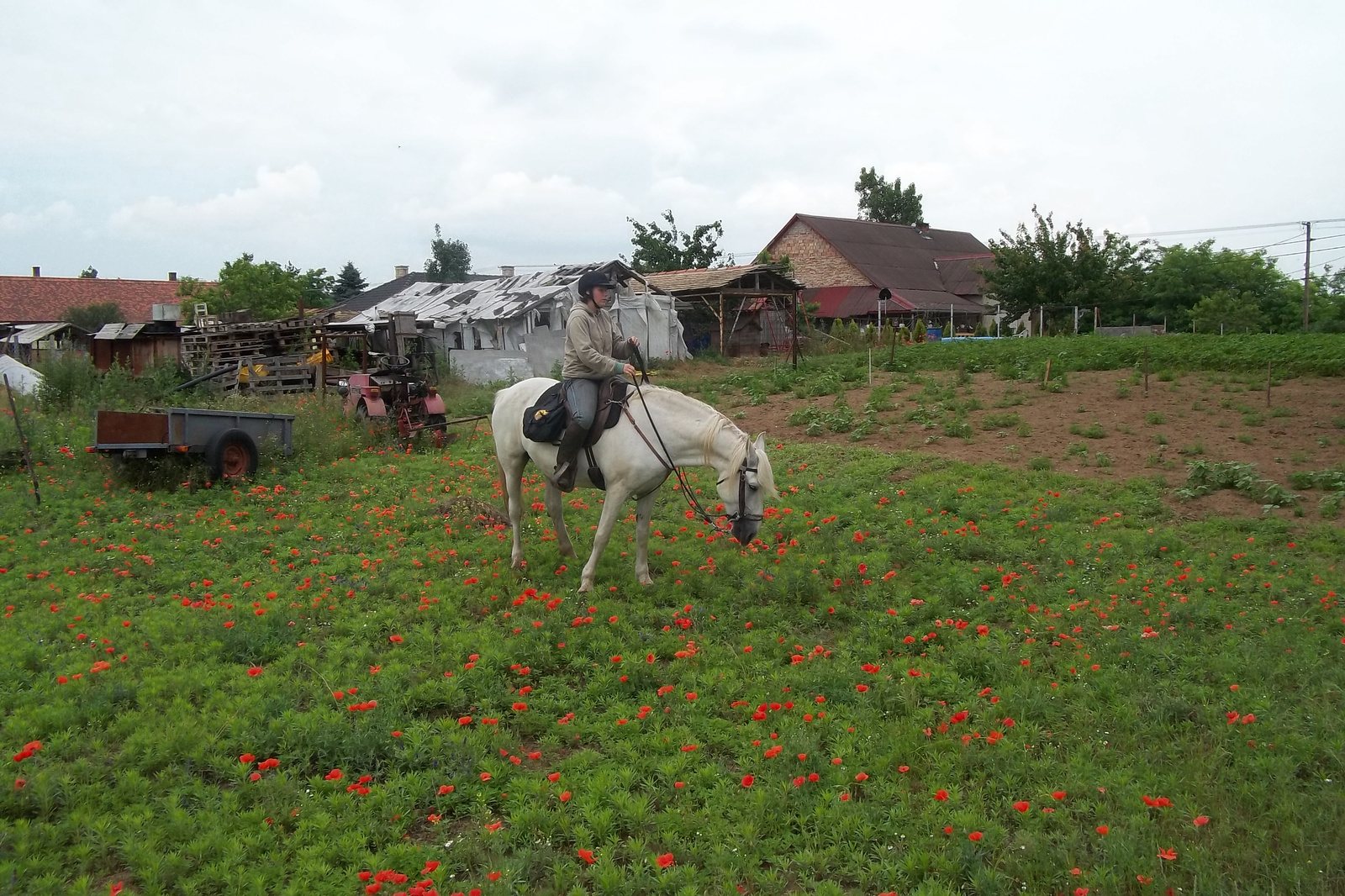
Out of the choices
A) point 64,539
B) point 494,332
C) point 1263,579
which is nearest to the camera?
point 1263,579

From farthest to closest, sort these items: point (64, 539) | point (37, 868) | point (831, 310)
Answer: point (831, 310)
point (64, 539)
point (37, 868)

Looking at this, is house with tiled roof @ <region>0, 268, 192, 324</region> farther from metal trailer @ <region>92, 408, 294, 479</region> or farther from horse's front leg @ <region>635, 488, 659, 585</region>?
horse's front leg @ <region>635, 488, 659, 585</region>

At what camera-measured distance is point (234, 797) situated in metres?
4.41

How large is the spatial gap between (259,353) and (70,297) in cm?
3861

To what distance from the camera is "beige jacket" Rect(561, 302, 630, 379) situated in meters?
7.59

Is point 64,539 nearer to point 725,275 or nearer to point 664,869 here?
point 664,869

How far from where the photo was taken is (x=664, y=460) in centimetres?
749

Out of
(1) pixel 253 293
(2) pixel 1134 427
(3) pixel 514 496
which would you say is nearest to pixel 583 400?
(3) pixel 514 496

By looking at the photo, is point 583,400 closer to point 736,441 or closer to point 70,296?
point 736,441

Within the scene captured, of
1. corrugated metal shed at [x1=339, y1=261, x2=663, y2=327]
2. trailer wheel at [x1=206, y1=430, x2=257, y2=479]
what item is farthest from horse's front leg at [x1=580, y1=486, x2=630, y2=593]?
corrugated metal shed at [x1=339, y1=261, x2=663, y2=327]

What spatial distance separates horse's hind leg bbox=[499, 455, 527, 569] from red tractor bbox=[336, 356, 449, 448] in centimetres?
682

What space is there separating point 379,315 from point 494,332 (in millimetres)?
6840

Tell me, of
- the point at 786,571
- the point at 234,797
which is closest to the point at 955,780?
the point at 786,571

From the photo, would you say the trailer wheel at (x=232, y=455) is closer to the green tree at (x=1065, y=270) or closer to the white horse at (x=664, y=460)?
the white horse at (x=664, y=460)
